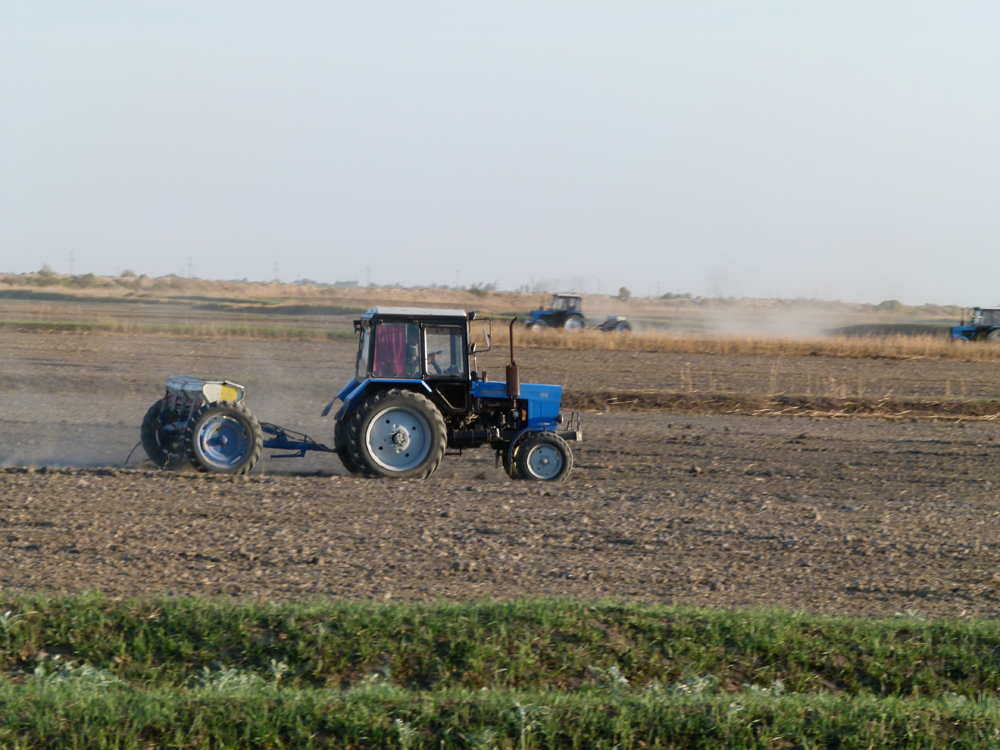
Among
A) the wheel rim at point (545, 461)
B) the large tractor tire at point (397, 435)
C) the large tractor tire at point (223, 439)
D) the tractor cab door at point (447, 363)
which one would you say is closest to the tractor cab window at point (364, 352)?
the large tractor tire at point (397, 435)

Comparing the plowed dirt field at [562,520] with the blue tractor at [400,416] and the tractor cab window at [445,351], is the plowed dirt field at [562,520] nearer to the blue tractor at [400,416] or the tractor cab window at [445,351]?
the blue tractor at [400,416]

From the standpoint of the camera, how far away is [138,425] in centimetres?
1455

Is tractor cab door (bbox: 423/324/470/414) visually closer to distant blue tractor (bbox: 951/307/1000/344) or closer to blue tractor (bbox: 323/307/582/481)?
blue tractor (bbox: 323/307/582/481)

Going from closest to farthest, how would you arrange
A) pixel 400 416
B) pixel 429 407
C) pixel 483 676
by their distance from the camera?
pixel 483 676, pixel 429 407, pixel 400 416

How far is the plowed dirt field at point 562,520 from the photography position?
6.52 m

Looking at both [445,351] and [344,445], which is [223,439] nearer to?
[344,445]

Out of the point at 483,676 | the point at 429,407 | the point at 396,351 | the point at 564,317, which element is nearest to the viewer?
the point at 483,676

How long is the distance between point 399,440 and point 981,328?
1322 inches

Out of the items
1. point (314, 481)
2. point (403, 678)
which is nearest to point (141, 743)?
point (403, 678)

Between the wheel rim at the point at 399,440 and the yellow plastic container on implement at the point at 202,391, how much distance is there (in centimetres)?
163

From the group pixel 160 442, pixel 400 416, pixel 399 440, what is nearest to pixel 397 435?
pixel 399 440

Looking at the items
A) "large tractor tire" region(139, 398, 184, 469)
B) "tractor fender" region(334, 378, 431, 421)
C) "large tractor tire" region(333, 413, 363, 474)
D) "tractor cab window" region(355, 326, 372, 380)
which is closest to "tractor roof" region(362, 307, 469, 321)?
"tractor cab window" region(355, 326, 372, 380)

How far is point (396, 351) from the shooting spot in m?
10.3

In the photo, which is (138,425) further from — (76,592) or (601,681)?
(601,681)
